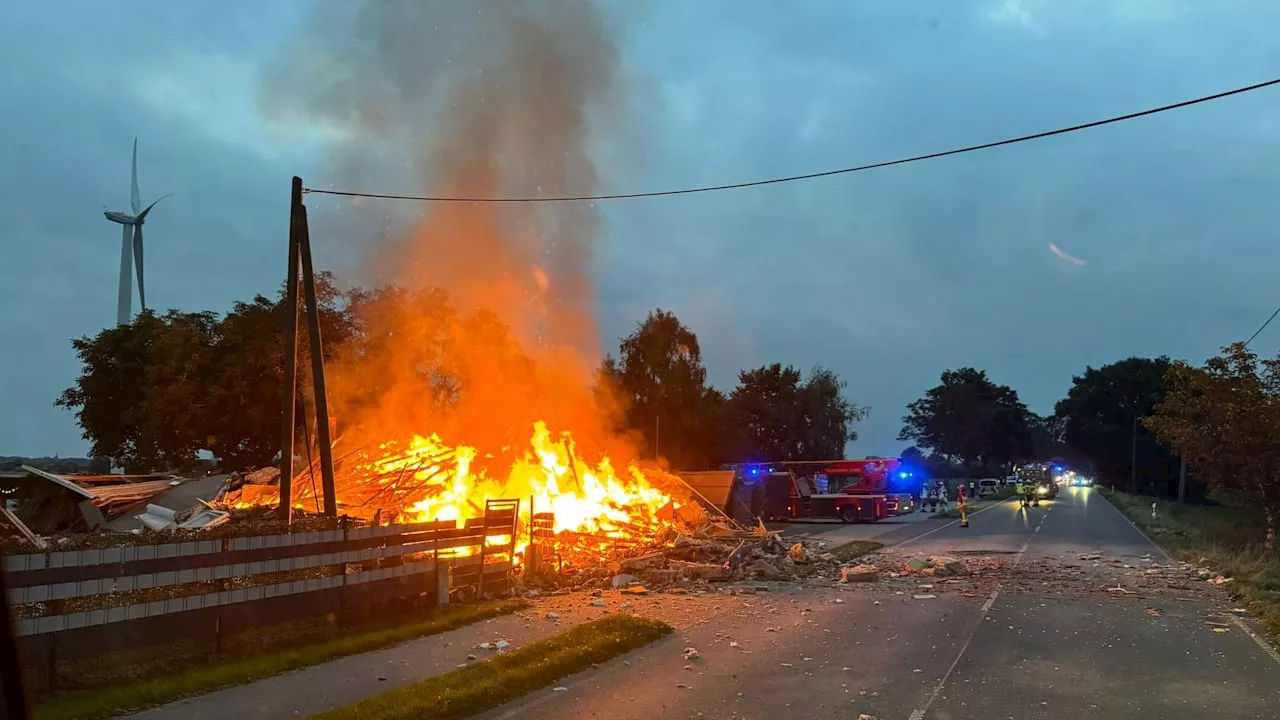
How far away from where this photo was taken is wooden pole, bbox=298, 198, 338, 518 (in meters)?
12.3

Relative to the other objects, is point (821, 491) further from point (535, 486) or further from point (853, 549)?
point (535, 486)

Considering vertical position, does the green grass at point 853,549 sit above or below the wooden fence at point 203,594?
below

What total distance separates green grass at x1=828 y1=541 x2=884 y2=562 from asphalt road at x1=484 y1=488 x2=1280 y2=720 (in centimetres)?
454

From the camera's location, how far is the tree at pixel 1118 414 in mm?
74938

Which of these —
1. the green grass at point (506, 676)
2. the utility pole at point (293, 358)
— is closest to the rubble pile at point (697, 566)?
the utility pole at point (293, 358)

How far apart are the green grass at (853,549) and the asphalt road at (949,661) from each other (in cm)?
454

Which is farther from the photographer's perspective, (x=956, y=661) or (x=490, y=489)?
(x=490, y=489)

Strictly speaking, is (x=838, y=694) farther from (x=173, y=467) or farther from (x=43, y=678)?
(x=173, y=467)

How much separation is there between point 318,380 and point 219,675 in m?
5.90

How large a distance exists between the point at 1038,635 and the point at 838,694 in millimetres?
4070

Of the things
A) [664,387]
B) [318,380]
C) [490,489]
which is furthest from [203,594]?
[664,387]

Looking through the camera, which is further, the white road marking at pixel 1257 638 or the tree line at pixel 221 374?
the tree line at pixel 221 374

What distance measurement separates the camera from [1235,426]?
20750 millimetres

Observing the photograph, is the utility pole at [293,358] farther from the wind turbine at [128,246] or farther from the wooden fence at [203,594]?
the wind turbine at [128,246]
